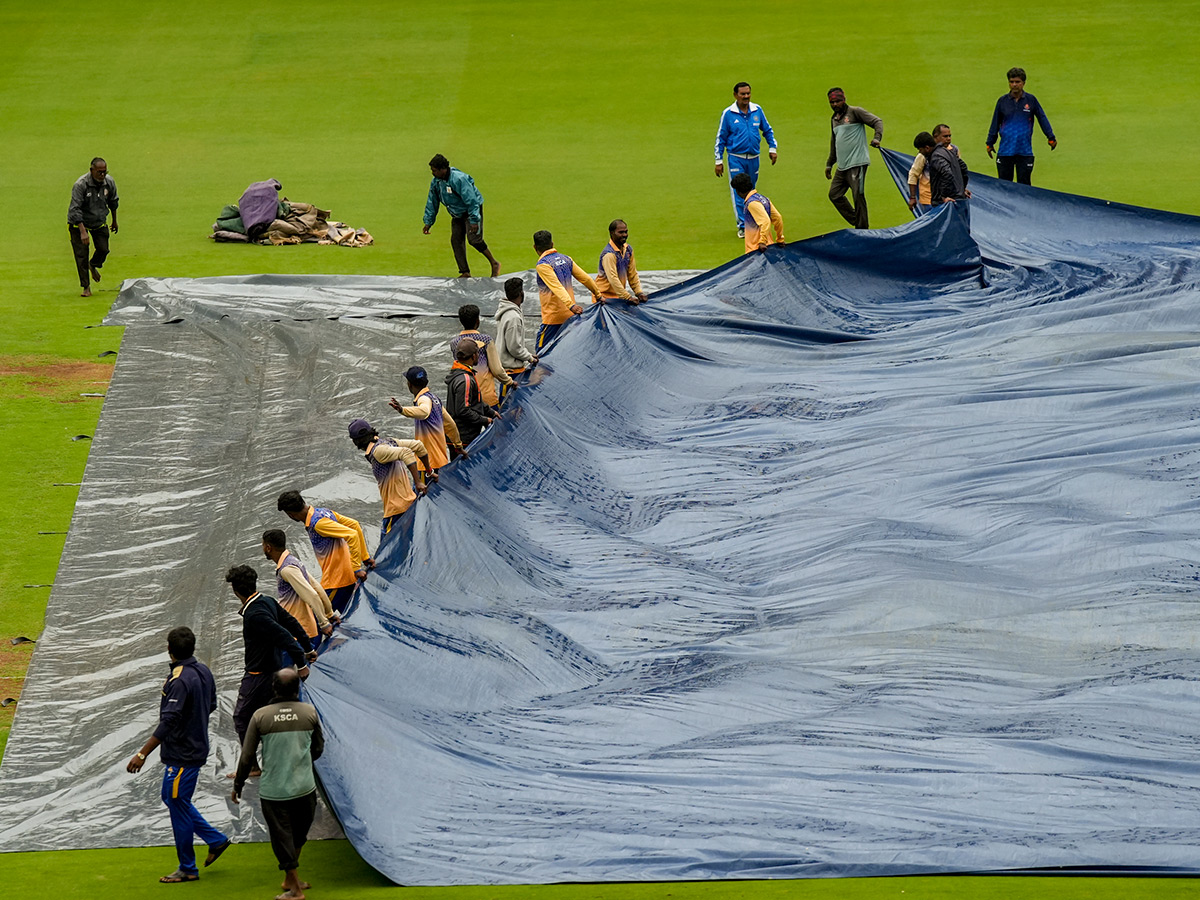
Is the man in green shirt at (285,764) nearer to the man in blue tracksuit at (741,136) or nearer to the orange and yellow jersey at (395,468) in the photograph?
the orange and yellow jersey at (395,468)

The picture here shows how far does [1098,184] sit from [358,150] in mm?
9958

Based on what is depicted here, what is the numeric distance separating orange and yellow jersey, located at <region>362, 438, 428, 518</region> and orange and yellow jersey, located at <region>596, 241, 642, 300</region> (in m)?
3.81

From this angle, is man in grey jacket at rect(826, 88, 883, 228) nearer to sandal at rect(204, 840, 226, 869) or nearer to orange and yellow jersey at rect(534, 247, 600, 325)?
orange and yellow jersey at rect(534, 247, 600, 325)

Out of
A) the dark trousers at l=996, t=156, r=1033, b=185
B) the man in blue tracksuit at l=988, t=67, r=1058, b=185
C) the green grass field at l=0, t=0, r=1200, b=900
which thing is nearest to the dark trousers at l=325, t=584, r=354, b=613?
the green grass field at l=0, t=0, r=1200, b=900

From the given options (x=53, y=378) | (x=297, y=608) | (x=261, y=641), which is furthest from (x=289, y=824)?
(x=53, y=378)

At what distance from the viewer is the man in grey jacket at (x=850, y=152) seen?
653 inches

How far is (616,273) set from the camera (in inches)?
538

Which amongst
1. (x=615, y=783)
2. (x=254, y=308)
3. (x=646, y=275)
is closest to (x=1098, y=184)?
(x=646, y=275)

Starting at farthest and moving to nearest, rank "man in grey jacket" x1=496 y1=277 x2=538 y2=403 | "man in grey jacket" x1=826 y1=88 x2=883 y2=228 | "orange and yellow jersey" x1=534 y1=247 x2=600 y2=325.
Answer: "man in grey jacket" x1=826 y1=88 x2=883 y2=228 < "orange and yellow jersey" x1=534 y1=247 x2=600 y2=325 < "man in grey jacket" x1=496 y1=277 x2=538 y2=403

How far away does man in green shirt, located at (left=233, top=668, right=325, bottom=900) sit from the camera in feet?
24.6

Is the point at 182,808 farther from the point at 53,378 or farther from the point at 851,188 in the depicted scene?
the point at 851,188

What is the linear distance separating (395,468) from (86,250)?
7.92m

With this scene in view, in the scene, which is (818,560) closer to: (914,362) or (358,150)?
(914,362)

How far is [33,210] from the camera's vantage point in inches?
754
